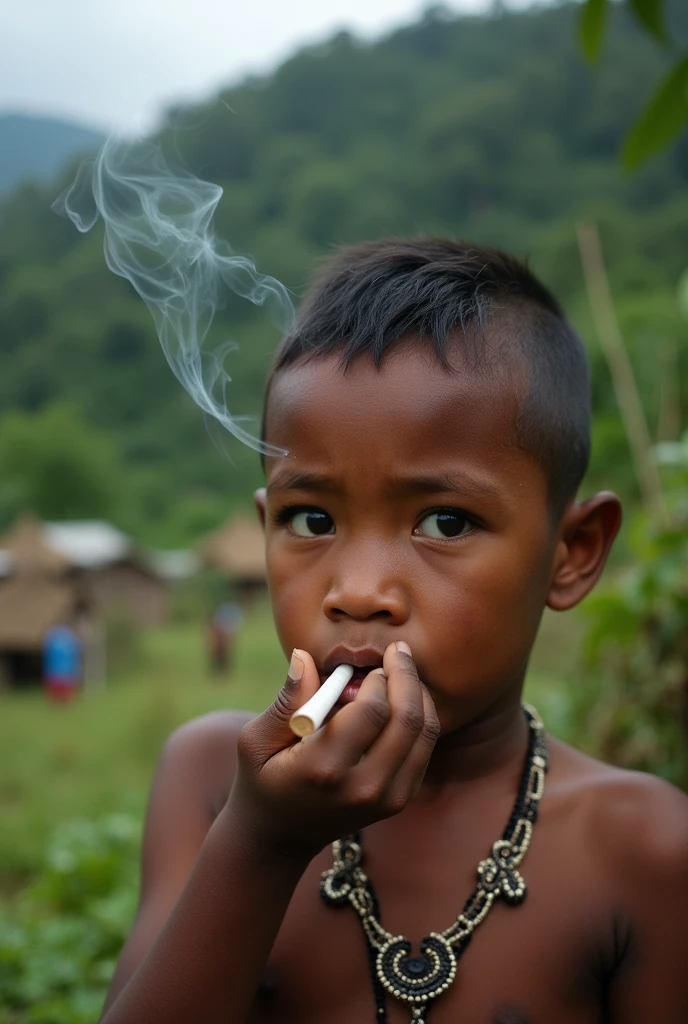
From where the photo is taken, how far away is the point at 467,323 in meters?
1.28

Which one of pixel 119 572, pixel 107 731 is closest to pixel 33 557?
pixel 107 731

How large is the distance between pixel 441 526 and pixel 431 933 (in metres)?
0.54

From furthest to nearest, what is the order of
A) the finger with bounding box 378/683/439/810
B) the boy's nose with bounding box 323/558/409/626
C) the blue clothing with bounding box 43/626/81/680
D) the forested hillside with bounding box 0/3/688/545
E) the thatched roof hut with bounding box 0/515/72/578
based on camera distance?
the thatched roof hut with bounding box 0/515/72/578 → the blue clothing with bounding box 43/626/81/680 → the forested hillside with bounding box 0/3/688/545 → the boy's nose with bounding box 323/558/409/626 → the finger with bounding box 378/683/439/810

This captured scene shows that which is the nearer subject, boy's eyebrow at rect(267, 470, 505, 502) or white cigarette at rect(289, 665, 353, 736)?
white cigarette at rect(289, 665, 353, 736)

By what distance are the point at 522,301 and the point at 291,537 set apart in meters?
0.50

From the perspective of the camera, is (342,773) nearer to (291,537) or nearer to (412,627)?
(412,627)

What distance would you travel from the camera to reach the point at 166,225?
154 centimetres

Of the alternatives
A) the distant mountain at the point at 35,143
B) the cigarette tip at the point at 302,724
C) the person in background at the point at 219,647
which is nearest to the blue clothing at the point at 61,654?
the person in background at the point at 219,647

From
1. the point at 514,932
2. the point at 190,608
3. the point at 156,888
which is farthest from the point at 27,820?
the point at 190,608

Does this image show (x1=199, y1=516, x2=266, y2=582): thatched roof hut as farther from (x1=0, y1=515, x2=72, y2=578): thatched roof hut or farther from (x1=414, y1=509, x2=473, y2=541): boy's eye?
(x1=414, y1=509, x2=473, y2=541): boy's eye

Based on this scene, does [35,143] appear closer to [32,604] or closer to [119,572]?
[32,604]

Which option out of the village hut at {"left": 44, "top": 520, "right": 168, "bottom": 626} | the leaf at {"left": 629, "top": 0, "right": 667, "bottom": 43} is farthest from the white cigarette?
the village hut at {"left": 44, "top": 520, "right": 168, "bottom": 626}

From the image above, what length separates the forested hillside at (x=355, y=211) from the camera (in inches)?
193

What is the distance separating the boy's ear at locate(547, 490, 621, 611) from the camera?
143cm
